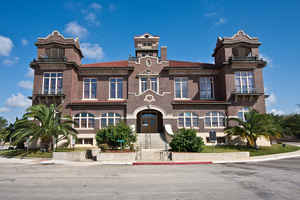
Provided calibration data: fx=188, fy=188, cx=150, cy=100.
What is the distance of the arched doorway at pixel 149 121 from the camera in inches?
1122

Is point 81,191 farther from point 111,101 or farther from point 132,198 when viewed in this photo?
point 111,101

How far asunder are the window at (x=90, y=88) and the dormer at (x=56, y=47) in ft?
11.8

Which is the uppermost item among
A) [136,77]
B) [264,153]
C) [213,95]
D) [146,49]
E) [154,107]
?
[146,49]

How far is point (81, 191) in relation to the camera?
8.20m

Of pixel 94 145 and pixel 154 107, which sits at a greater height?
pixel 154 107

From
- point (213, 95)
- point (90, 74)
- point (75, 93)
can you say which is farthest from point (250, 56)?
point (75, 93)

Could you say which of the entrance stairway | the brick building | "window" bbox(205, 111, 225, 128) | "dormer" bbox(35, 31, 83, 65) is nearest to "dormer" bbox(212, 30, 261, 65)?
the brick building

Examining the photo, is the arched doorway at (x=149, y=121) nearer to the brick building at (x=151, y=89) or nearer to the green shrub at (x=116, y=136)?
the brick building at (x=151, y=89)

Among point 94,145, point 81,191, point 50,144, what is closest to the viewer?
point 81,191

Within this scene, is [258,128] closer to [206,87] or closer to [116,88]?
[206,87]

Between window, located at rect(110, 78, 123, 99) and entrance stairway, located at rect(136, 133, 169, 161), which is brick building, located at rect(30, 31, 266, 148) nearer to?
window, located at rect(110, 78, 123, 99)

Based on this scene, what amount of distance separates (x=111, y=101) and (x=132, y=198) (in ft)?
71.5

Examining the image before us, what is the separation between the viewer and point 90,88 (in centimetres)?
2942

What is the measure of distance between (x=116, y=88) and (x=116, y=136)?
1176 centimetres
